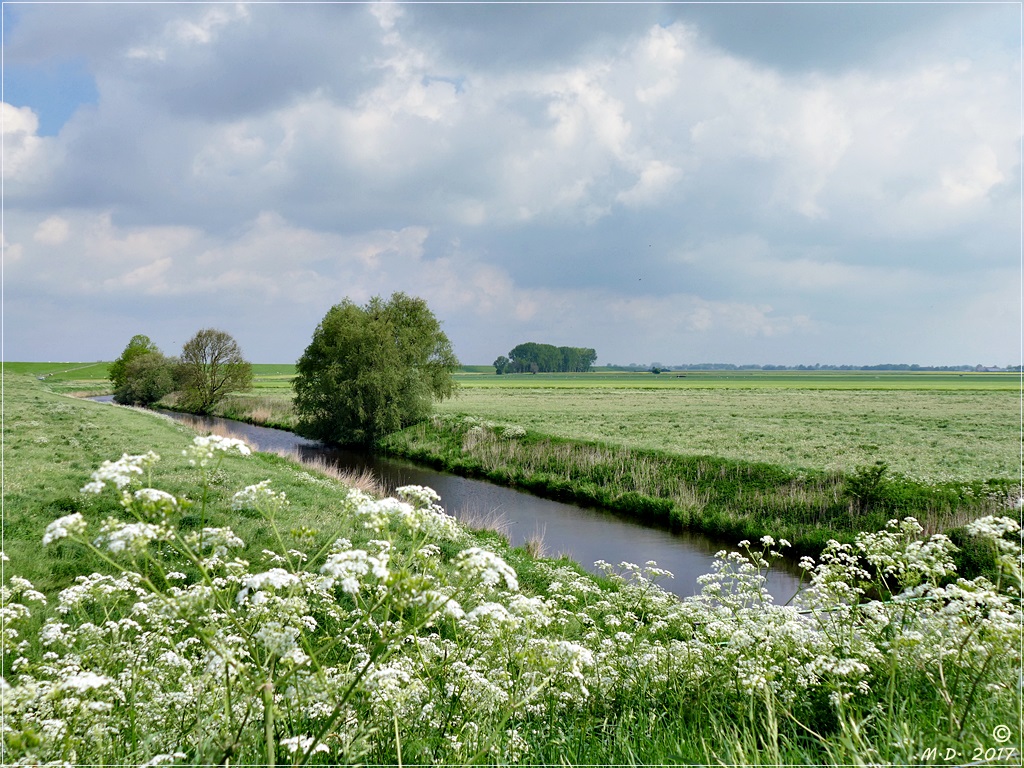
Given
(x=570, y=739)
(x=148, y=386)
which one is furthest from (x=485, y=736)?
(x=148, y=386)

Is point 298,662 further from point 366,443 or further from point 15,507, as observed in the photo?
point 366,443

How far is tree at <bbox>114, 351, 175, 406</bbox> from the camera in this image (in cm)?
6775

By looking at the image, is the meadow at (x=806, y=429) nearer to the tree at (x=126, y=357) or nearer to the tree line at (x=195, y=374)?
the tree line at (x=195, y=374)

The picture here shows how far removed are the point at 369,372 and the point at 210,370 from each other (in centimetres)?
3378

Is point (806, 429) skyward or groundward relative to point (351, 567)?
groundward

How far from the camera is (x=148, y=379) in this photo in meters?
68.9

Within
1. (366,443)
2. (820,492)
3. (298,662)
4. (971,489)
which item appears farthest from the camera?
(366,443)

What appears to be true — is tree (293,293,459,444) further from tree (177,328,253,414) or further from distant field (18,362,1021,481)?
tree (177,328,253,414)

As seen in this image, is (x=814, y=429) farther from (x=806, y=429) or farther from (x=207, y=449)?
(x=207, y=449)

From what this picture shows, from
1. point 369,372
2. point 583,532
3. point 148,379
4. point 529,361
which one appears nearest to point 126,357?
point 148,379

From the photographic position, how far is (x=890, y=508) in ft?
55.5

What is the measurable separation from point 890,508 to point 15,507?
21405 millimetres

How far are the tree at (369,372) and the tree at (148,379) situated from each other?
112 ft

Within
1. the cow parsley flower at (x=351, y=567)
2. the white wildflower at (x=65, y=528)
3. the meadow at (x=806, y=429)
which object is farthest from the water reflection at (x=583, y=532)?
the white wildflower at (x=65, y=528)
